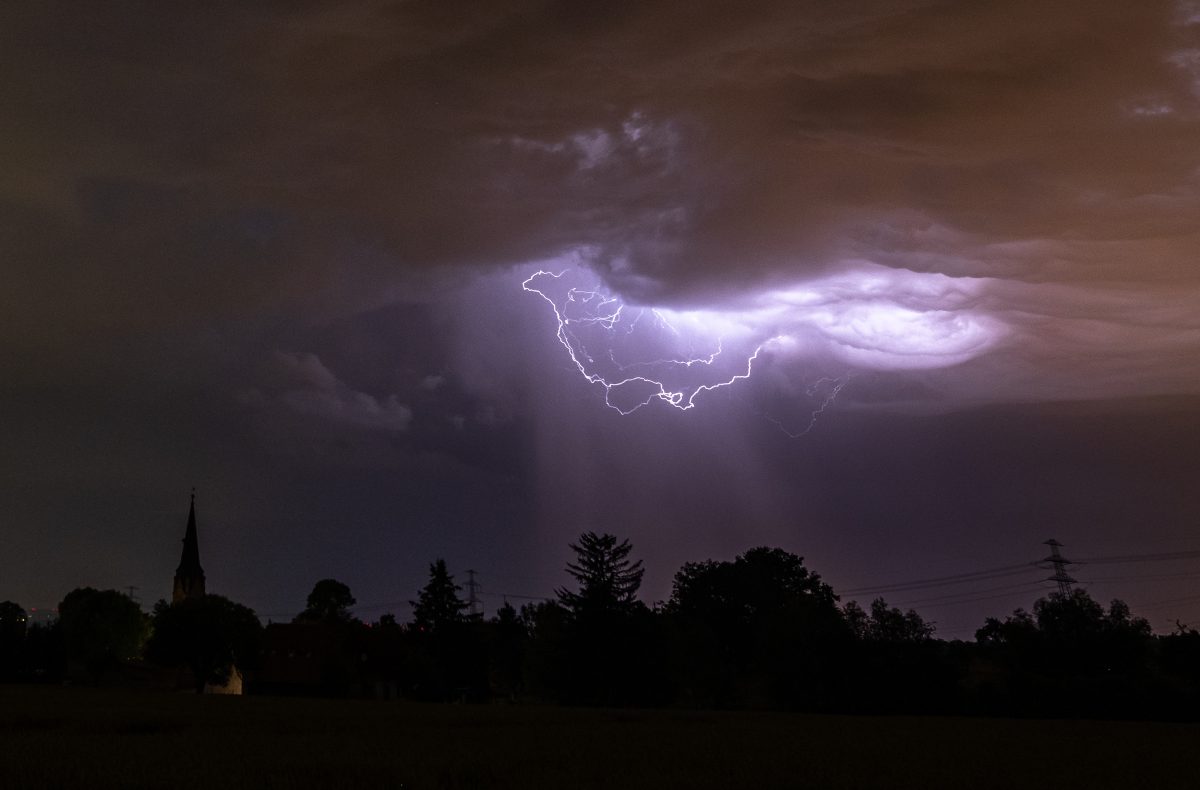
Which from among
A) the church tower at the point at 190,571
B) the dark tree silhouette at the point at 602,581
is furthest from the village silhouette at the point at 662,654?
the church tower at the point at 190,571

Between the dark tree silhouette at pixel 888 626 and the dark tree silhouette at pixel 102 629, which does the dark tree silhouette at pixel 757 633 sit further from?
the dark tree silhouette at pixel 102 629

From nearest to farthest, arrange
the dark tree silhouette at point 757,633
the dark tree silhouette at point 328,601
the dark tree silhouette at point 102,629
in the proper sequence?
1. the dark tree silhouette at point 757,633
2. the dark tree silhouette at point 102,629
3. the dark tree silhouette at point 328,601

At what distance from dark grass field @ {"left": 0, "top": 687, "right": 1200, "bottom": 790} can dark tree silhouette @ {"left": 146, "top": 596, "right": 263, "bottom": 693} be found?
3707cm

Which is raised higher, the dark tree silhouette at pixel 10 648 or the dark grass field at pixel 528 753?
the dark tree silhouette at pixel 10 648

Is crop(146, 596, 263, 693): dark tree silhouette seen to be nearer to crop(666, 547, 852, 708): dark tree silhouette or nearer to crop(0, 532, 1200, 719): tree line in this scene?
crop(0, 532, 1200, 719): tree line

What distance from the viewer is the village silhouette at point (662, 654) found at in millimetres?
63281

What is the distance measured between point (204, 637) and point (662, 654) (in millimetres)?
37111

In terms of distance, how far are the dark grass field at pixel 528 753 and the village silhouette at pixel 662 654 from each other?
20.8 m

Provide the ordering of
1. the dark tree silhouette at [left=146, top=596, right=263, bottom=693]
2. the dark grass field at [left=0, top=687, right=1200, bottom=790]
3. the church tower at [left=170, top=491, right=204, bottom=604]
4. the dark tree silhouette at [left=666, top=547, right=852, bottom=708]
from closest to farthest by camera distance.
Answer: the dark grass field at [left=0, top=687, right=1200, bottom=790], the dark tree silhouette at [left=666, top=547, right=852, bottom=708], the dark tree silhouette at [left=146, top=596, right=263, bottom=693], the church tower at [left=170, top=491, right=204, bottom=604]

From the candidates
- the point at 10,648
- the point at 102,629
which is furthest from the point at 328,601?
the point at 10,648

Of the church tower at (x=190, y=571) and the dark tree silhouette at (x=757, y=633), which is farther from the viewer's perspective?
the church tower at (x=190, y=571)

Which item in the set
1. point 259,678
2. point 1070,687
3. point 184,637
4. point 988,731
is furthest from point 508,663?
point 988,731

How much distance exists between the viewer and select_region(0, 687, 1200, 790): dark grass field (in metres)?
18.2

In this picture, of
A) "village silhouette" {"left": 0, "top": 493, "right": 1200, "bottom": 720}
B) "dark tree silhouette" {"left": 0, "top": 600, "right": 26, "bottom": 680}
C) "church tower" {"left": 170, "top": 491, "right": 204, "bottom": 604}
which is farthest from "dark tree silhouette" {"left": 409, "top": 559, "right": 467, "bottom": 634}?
"church tower" {"left": 170, "top": 491, "right": 204, "bottom": 604}
